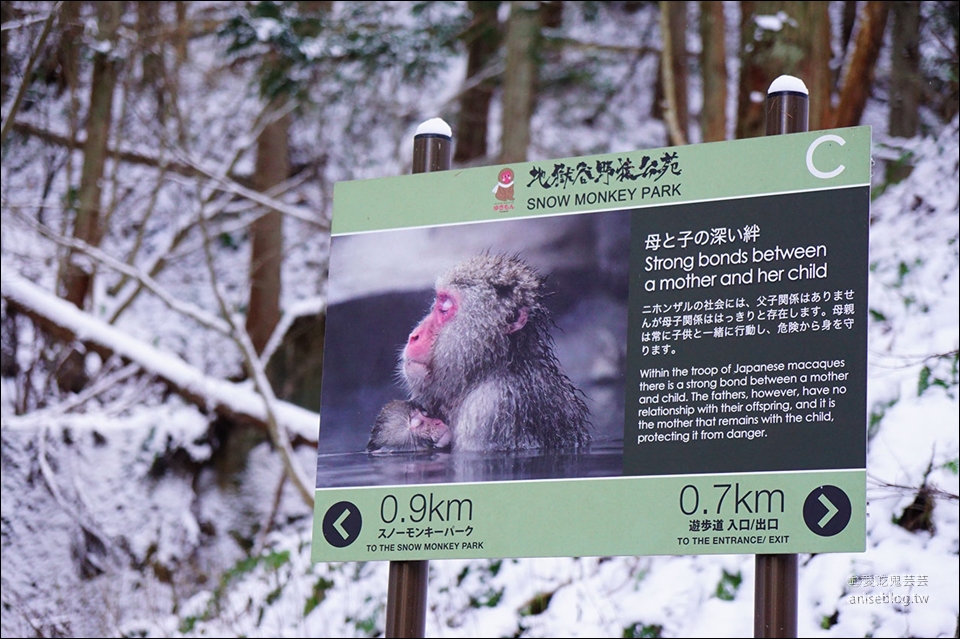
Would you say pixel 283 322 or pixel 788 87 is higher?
pixel 283 322

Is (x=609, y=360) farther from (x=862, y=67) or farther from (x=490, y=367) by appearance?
(x=862, y=67)

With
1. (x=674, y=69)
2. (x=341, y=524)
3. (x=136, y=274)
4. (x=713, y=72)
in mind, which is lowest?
(x=341, y=524)

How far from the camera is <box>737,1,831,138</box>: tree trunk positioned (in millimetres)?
9039

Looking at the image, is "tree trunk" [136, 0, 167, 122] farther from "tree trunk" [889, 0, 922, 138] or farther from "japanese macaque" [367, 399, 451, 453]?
"japanese macaque" [367, 399, 451, 453]

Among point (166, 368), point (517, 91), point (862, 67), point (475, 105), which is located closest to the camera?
point (862, 67)

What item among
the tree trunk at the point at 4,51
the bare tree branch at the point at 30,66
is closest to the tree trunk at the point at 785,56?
the bare tree branch at the point at 30,66

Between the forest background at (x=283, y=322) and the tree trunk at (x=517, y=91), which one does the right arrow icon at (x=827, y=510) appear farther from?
the tree trunk at (x=517, y=91)

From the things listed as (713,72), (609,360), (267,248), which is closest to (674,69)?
(713,72)

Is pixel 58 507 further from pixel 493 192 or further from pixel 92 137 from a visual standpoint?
pixel 493 192

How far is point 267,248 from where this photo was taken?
14602 millimetres

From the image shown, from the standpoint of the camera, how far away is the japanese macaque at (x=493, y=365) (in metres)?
4.73

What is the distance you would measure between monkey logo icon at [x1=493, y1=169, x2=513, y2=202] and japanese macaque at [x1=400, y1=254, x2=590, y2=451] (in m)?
0.26

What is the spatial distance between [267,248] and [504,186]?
32.7 ft

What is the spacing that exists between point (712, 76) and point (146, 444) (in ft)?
20.6
